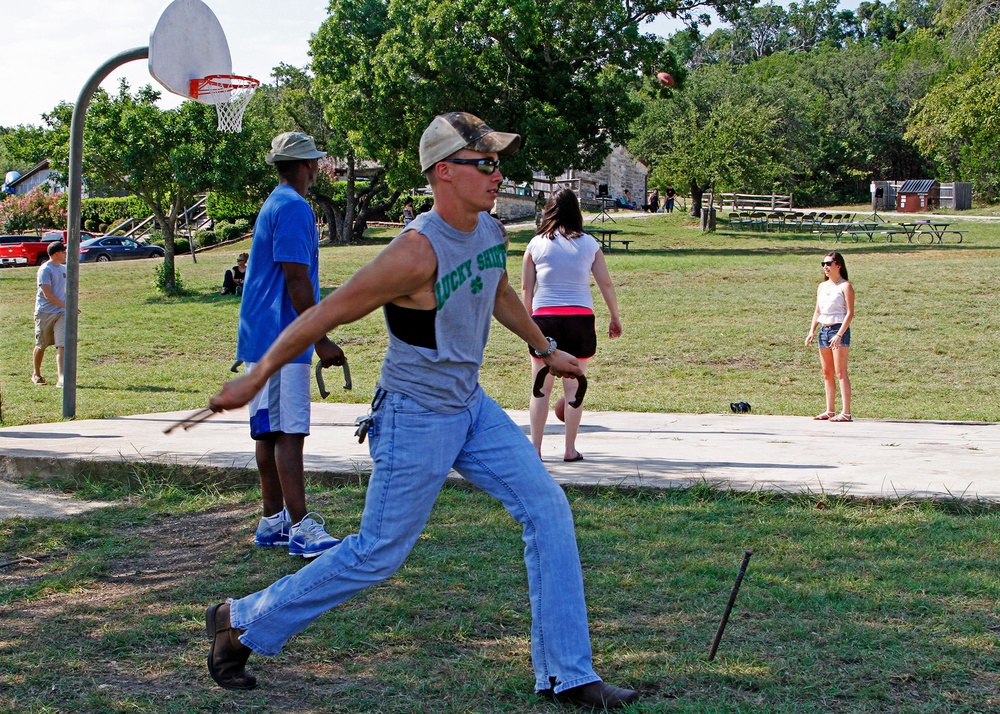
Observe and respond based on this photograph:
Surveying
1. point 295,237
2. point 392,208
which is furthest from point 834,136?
point 295,237

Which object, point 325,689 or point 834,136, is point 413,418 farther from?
point 834,136

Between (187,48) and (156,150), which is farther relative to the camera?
(156,150)

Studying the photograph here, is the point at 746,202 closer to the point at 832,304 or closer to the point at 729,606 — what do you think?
the point at 832,304

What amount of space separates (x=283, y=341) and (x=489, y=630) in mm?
1493

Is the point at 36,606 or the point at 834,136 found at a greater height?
the point at 834,136

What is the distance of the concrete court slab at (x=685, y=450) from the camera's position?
5.82 m

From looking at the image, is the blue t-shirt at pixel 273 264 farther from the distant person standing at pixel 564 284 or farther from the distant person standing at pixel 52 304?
the distant person standing at pixel 52 304

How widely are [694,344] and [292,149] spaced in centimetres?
1091

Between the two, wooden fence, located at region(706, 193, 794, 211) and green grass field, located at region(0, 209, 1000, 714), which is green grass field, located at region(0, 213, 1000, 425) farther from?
wooden fence, located at region(706, 193, 794, 211)

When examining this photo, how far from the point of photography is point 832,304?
9.39 meters

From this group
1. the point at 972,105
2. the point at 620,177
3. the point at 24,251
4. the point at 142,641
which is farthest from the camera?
the point at 620,177

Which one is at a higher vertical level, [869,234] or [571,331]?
[869,234]

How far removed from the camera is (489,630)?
3824 mm

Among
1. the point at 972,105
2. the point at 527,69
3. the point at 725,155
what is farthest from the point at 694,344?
the point at 725,155
